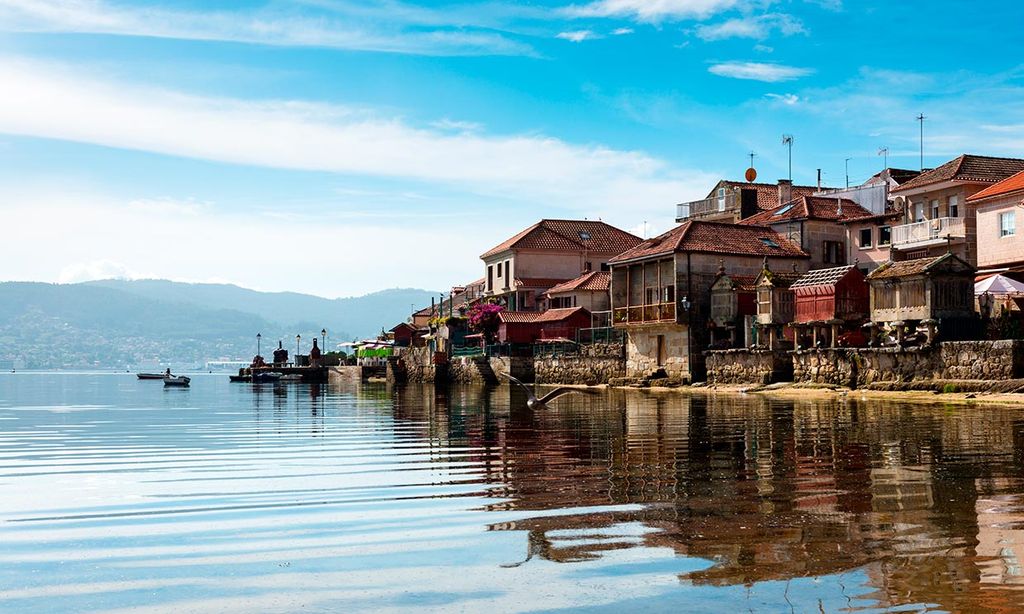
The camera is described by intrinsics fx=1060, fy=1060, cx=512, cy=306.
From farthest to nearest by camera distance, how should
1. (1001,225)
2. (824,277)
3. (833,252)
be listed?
(833,252)
(824,277)
(1001,225)

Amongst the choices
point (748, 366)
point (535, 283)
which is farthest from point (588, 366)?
point (535, 283)

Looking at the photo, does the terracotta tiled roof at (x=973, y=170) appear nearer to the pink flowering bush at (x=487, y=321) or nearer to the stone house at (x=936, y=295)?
the stone house at (x=936, y=295)

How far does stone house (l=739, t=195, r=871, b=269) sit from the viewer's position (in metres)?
57.2

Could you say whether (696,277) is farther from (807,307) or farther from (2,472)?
(2,472)

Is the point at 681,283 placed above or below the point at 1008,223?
below

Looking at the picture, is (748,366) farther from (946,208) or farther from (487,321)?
(487,321)

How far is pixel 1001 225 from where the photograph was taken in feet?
153

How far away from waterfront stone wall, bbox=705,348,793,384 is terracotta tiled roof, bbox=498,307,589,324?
62.4 ft

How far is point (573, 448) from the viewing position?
827 inches

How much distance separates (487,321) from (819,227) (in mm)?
26513

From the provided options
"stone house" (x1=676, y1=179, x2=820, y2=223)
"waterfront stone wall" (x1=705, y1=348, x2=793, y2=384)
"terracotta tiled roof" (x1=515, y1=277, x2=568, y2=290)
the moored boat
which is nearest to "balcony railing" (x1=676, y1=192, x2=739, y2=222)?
"stone house" (x1=676, y1=179, x2=820, y2=223)

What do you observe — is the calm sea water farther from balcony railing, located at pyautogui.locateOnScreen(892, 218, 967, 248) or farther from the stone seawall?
balcony railing, located at pyautogui.locateOnScreen(892, 218, 967, 248)

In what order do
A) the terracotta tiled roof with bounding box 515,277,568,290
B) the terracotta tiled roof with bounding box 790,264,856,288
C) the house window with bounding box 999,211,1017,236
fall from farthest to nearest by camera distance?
the terracotta tiled roof with bounding box 515,277,568,290, the terracotta tiled roof with bounding box 790,264,856,288, the house window with bounding box 999,211,1017,236

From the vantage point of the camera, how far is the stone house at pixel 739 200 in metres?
69.5
